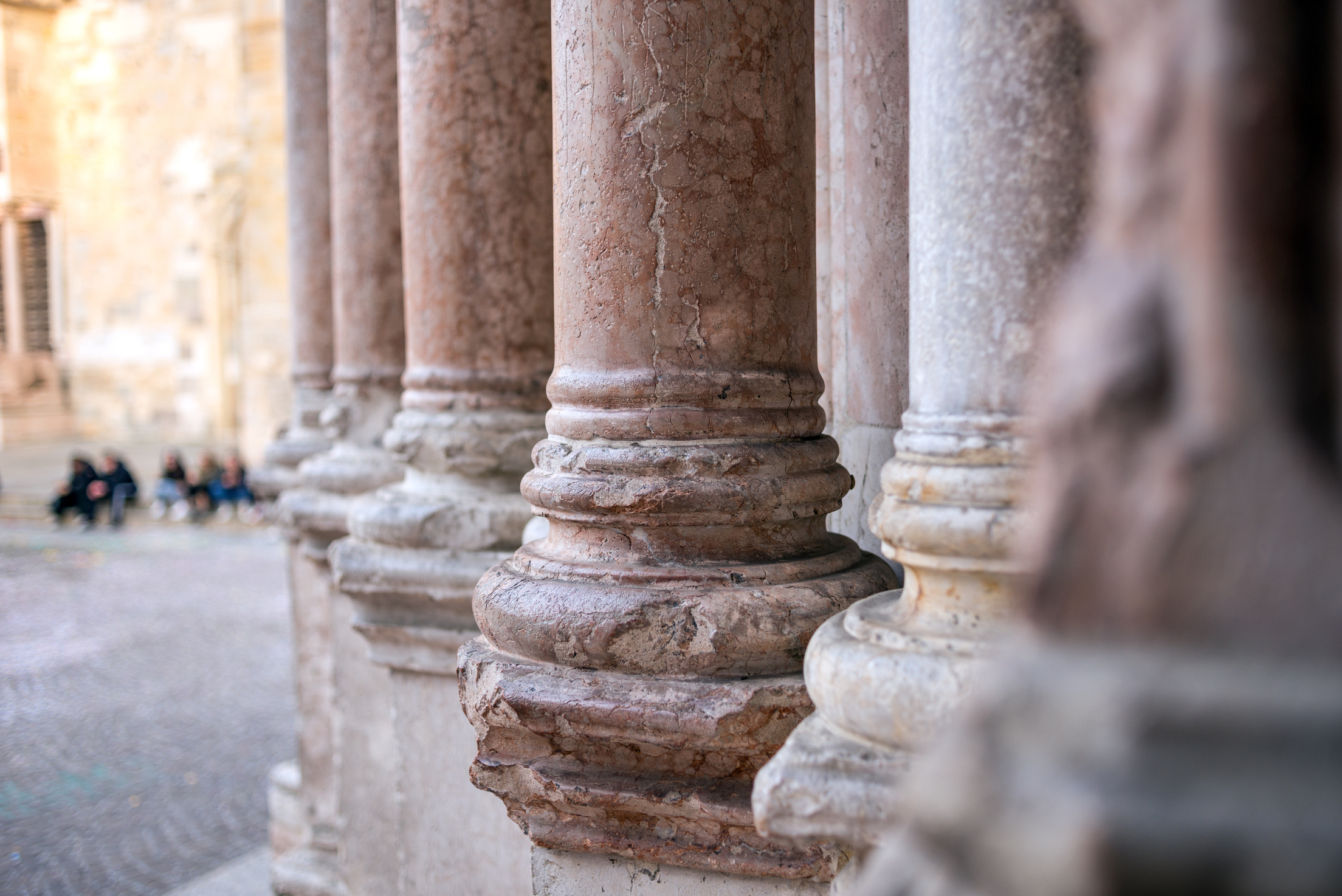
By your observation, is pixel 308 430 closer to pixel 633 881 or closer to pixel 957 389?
pixel 633 881

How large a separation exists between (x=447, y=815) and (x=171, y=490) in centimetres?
1131

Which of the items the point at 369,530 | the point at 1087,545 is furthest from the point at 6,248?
the point at 1087,545

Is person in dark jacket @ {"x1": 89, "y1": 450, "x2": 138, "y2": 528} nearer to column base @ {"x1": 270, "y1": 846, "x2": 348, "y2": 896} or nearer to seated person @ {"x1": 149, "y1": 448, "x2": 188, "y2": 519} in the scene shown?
seated person @ {"x1": 149, "y1": 448, "x2": 188, "y2": 519}

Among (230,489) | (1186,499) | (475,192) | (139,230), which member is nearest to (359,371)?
(475,192)

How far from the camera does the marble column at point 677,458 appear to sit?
1.56m

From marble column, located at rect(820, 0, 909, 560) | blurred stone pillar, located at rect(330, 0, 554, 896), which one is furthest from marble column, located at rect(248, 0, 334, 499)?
marble column, located at rect(820, 0, 909, 560)

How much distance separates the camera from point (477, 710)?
169cm

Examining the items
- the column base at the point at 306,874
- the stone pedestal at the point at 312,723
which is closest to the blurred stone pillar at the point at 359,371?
the column base at the point at 306,874

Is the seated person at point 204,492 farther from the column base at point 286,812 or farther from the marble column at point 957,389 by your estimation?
the marble column at point 957,389

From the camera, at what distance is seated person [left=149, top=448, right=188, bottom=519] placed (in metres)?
12.4

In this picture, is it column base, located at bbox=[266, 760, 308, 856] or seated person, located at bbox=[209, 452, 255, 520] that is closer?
column base, located at bbox=[266, 760, 308, 856]

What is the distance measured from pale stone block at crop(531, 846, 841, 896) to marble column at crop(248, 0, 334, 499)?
2887 millimetres

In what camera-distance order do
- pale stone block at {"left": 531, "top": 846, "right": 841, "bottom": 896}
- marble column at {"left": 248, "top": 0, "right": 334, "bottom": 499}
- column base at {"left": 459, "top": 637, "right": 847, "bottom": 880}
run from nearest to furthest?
column base at {"left": 459, "top": 637, "right": 847, "bottom": 880}
pale stone block at {"left": 531, "top": 846, "right": 841, "bottom": 896}
marble column at {"left": 248, "top": 0, "right": 334, "bottom": 499}

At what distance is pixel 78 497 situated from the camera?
12344 millimetres
